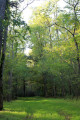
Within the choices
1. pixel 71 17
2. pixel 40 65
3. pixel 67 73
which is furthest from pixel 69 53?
pixel 40 65

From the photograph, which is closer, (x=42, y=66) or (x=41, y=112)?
(x=41, y=112)

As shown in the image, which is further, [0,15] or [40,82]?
[40,82]

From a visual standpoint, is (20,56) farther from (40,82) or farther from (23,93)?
(23,93)

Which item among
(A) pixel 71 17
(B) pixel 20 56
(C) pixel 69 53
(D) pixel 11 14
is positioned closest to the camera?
(D) pixel 11 14

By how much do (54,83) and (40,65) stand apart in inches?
197

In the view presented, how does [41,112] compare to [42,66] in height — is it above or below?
below

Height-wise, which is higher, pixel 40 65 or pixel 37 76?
pixel 40 65

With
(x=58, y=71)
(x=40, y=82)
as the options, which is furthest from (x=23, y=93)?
(x=58, y=71)

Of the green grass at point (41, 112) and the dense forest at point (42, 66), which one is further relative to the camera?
the dense forest at point (42, 66)

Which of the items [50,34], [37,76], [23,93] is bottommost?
[23,93]

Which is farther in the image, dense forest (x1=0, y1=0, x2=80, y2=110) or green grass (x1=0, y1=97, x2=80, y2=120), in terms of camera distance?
dense forest (x1=0, y1=0, x2=80, y2=110)

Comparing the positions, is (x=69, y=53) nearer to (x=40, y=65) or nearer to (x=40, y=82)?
(x=40, y=65)

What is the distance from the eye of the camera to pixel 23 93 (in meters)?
34.0

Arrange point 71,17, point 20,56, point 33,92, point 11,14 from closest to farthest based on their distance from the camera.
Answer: point 11,14 → point 71,17 → point 20,56 → point 33,92
